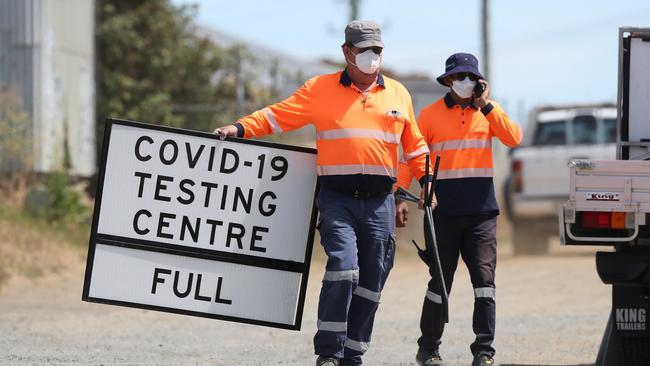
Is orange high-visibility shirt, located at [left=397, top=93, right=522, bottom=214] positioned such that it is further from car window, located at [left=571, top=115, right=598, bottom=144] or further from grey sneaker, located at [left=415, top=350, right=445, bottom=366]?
car window, located at [left=571, top=115, right=598, bottom=144]

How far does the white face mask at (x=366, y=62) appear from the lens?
8375 mm

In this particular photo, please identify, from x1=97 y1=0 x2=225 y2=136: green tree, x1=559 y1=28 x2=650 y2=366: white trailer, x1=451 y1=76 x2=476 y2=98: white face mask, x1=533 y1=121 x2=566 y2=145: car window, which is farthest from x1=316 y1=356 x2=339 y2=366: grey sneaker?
x1=97 y1=0 x2=225 y2=136: green tree

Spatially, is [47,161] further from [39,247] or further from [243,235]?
[243,235]

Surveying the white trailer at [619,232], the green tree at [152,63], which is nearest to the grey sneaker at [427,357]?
the white trailer at [619,232]

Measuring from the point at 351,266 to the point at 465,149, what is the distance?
1.41 metres

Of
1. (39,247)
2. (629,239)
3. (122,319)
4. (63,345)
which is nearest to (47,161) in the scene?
(39,247)

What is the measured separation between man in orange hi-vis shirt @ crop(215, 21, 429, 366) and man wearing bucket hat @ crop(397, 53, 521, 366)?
2.10ft

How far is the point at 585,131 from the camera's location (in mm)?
21297

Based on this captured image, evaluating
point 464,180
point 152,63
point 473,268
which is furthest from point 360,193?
point 152,63

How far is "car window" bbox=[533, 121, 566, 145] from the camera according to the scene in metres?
21.4

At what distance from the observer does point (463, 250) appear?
362 inches

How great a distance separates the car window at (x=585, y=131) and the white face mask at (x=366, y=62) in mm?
13318

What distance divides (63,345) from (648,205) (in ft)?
16.4

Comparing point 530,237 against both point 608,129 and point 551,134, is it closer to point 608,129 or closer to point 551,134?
point 551,134
